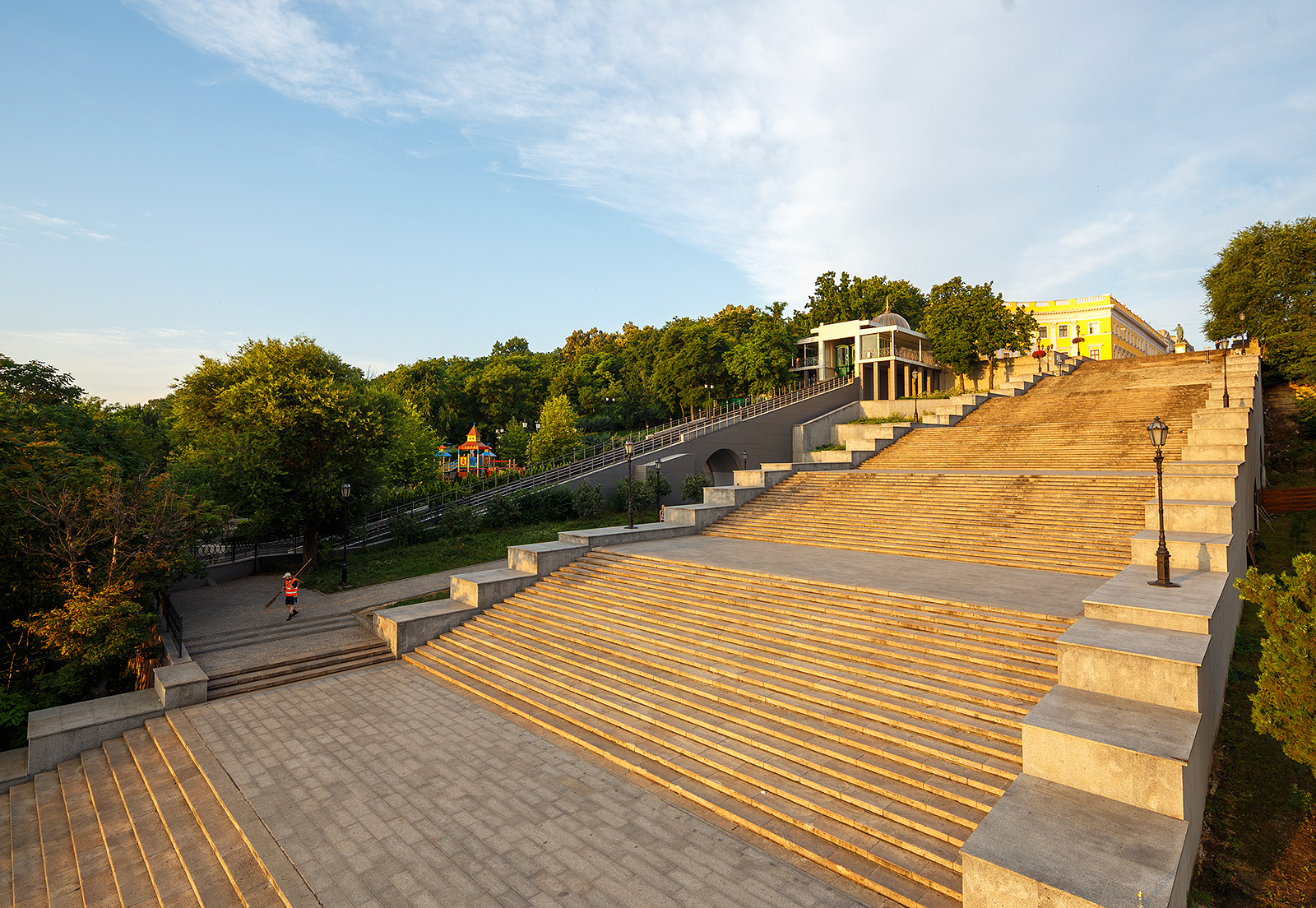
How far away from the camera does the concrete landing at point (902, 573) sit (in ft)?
30.4

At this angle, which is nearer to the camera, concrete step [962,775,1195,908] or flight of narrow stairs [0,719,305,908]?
concrete step [962,775,1195,908]

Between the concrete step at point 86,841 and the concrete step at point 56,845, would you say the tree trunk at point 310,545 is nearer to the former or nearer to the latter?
the concrete step at point 86,841

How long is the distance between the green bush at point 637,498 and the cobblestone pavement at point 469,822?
15755mm

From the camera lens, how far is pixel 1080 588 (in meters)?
9.80

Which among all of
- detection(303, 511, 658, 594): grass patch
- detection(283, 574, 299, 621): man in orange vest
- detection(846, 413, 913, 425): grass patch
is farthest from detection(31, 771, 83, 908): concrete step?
detection(846, 413, 913, 425): grass patch

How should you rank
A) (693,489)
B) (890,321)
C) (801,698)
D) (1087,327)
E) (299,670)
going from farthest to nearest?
1. (1087,327)
2. (890,321)
3. (693,489)
4. (299,670)
5. (801,698)

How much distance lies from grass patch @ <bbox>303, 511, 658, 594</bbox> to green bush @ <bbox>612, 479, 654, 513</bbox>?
1018 mm

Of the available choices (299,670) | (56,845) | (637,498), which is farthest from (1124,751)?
(637,498)

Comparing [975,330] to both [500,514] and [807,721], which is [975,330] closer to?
[500,514]

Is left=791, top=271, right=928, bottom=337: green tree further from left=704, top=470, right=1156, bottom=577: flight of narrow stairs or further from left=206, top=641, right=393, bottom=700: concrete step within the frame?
left=206, top=641, right=393, bottom=700: concrete step

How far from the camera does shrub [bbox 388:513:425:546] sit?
72.7ft

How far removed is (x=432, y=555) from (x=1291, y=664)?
1962cm

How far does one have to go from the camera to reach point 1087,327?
6688 centimetres

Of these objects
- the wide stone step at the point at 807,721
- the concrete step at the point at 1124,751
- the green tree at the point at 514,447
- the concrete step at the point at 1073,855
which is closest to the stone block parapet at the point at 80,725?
the wide stone step at the point at 807,721
